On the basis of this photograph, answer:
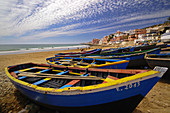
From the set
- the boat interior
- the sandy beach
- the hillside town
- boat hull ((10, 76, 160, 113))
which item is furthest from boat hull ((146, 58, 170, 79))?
the hillside town

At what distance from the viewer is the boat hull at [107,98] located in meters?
2.37

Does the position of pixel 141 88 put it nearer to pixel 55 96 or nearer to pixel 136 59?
pixel 55 96

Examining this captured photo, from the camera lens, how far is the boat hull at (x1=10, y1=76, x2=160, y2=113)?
2.37 metres

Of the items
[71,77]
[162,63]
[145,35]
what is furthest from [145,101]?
[145,35]

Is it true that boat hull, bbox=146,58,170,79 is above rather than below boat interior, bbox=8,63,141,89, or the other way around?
above

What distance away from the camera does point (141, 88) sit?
2521 millimetres

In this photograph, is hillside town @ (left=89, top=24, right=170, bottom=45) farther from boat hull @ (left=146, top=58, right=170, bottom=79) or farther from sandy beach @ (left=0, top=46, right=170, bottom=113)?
sandy beach @ (left=0, top=46, right=170, bottom=113)

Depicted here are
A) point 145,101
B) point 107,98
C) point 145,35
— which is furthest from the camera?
point 145,35

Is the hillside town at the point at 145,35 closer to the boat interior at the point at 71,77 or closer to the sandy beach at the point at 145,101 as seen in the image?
the sandy beach at the point at 145,101

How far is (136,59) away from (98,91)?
26.5ft

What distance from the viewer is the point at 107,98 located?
2436 millimetres

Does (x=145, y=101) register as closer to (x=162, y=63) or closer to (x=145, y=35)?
(x=162, y=63)

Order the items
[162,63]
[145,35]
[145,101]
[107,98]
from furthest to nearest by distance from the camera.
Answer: [145,35] < [162,63] < [145,101] < [107,98]

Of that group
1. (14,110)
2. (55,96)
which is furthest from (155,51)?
(14,110)
